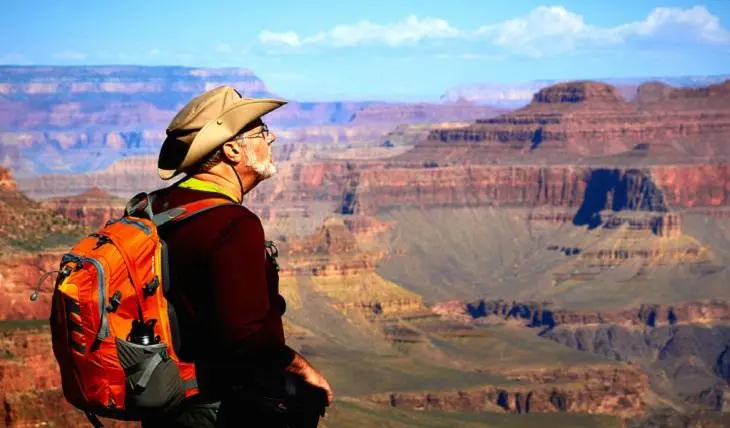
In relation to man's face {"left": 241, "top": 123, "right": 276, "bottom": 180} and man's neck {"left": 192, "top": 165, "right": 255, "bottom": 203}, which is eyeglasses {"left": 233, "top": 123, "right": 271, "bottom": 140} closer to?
man's face {"left": 241, "top": 123, "right": 276, "bottom": 180}

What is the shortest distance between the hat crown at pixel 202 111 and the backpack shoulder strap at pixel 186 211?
0.49 metres

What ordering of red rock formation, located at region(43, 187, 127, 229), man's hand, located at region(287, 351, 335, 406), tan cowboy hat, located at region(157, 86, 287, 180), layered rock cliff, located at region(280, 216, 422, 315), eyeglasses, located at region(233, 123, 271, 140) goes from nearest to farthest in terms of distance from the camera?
Result: man's hand, located at region(287, 351, 335, 406) → tan cowboy hat, located at region(157, 86, 287, 180) → eyeglasses, located at region(233, 123, 271, 140) → red rock formation, located at region(43, 187, 127, 229) → layered rock cliff, located at region(280, 216, 422, 315)

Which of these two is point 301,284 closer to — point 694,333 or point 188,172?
point 694,333

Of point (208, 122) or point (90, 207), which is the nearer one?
point (208, 122)

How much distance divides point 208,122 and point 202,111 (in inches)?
3.4

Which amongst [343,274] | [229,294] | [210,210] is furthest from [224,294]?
[343,274]

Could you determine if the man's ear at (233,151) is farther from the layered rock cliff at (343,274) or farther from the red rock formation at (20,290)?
the layered rock cliff at (343,274)

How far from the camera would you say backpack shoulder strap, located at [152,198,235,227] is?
9461 millimetres

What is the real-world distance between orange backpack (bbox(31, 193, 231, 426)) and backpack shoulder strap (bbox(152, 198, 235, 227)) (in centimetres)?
22

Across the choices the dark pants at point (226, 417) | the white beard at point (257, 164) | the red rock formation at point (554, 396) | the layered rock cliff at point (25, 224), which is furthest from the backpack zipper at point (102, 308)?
the red rock formation at point (554, 396)

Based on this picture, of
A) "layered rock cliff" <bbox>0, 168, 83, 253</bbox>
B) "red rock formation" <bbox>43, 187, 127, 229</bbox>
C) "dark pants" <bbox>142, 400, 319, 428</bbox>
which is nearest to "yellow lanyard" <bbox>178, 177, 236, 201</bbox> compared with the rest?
"dark pants" <bbox>142, 400, 319, 428</bbox>

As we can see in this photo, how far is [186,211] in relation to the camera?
31.2 feet

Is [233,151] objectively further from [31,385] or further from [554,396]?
[554,396]

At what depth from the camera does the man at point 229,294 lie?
9203 millimetres
